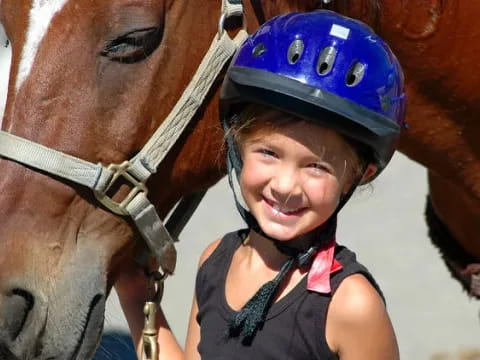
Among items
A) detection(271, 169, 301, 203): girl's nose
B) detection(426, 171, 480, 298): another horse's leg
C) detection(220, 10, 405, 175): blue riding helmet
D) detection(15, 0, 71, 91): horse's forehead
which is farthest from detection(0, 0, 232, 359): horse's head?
detection(426, 171, 480, 298): another horse's leg

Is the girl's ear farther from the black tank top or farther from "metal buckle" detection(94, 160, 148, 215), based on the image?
"metal buckle" detection(94, 160, 148, 215)

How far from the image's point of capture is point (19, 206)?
2.37 m

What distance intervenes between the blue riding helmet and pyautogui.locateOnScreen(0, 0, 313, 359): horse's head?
27 cm

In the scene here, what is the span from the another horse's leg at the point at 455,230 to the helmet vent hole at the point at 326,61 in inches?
57.3

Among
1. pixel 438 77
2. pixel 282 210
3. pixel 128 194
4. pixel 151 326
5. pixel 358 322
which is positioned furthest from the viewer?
pixel 438 77

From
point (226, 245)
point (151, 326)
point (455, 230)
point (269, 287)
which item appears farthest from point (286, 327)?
point (455, 230)

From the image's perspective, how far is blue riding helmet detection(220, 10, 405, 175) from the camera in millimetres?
2230

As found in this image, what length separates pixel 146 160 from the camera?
8.17 ft

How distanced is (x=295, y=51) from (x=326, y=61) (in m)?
0.08

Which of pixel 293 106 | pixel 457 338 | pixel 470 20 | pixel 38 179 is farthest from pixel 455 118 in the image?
pixel 457 338

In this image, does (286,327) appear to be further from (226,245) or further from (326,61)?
(326,61)

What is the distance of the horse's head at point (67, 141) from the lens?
92.9 inches

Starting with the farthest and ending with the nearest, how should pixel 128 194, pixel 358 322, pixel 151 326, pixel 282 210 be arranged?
pixel 151 326, pixel 128 194, pixel 282 210, pixel 358 322

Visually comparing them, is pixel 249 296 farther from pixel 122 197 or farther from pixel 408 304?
pixel 408 304
